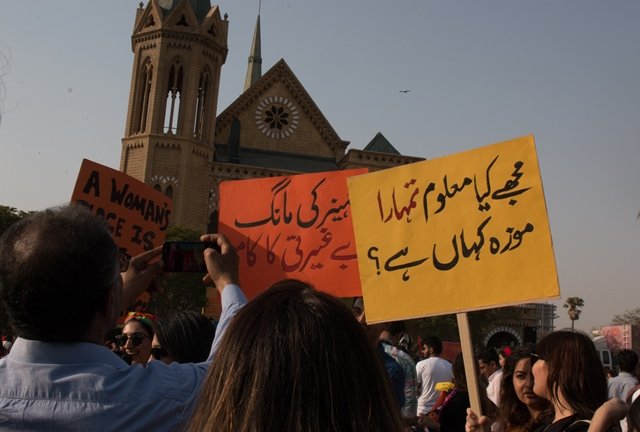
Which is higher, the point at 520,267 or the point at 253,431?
the point at 520,267

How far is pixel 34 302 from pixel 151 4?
156ft

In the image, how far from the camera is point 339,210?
525 cm

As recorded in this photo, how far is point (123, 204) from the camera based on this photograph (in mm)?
6055

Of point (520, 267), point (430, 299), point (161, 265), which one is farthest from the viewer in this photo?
point (430, 299)

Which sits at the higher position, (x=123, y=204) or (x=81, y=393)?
(x=123, y=204)

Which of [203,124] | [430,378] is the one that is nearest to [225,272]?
[430,378]

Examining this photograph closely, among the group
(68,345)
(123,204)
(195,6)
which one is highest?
(195,6)

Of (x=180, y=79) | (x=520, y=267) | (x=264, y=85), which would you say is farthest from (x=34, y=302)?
(x=264, y=85)

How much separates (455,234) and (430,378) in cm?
285

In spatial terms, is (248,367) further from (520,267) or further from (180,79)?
(180,79)

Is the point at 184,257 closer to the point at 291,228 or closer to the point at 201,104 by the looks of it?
the point at 291,228

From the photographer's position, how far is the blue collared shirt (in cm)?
168

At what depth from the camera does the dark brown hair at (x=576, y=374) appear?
293cm

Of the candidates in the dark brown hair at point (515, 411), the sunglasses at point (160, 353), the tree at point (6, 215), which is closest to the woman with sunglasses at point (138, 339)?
the sunglasses at point (160, 353)
